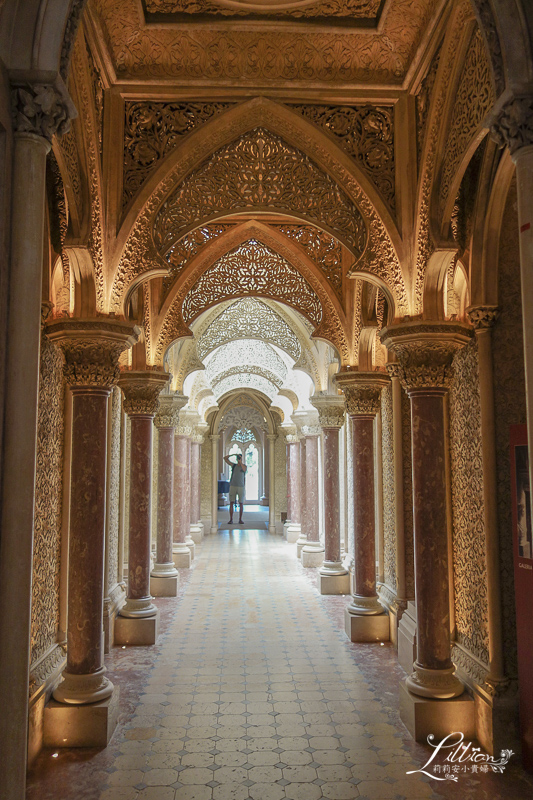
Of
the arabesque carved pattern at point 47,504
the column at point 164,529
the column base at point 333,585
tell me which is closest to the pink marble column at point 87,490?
the arabesque carved pattern at point 47,504

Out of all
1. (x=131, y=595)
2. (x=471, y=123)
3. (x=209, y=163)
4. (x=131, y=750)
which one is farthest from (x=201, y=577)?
(x=471, y=123)

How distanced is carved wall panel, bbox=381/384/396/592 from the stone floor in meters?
0.92

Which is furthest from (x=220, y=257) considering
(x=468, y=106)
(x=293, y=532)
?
(x=293, y=532)

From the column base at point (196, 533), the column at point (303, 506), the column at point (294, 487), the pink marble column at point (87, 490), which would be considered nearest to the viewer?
the pink marble column at point (87, 490)

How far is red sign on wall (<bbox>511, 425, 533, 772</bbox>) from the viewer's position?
4.09 meters

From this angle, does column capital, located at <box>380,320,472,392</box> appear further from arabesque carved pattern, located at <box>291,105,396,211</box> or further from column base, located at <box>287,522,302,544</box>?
column base, located at <box>287,522,302,544</box>

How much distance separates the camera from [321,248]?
737 centimetres

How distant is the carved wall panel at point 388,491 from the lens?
739 centimetres

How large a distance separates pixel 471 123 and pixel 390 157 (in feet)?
3.38

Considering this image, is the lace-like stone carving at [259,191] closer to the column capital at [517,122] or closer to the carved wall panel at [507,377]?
the carved wall panel at [507,377]

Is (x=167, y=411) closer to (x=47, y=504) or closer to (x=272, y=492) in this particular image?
(x=47, y=504)

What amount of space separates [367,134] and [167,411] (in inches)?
248

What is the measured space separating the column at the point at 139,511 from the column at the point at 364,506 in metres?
2.26

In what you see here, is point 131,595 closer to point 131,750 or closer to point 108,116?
point 131,750
